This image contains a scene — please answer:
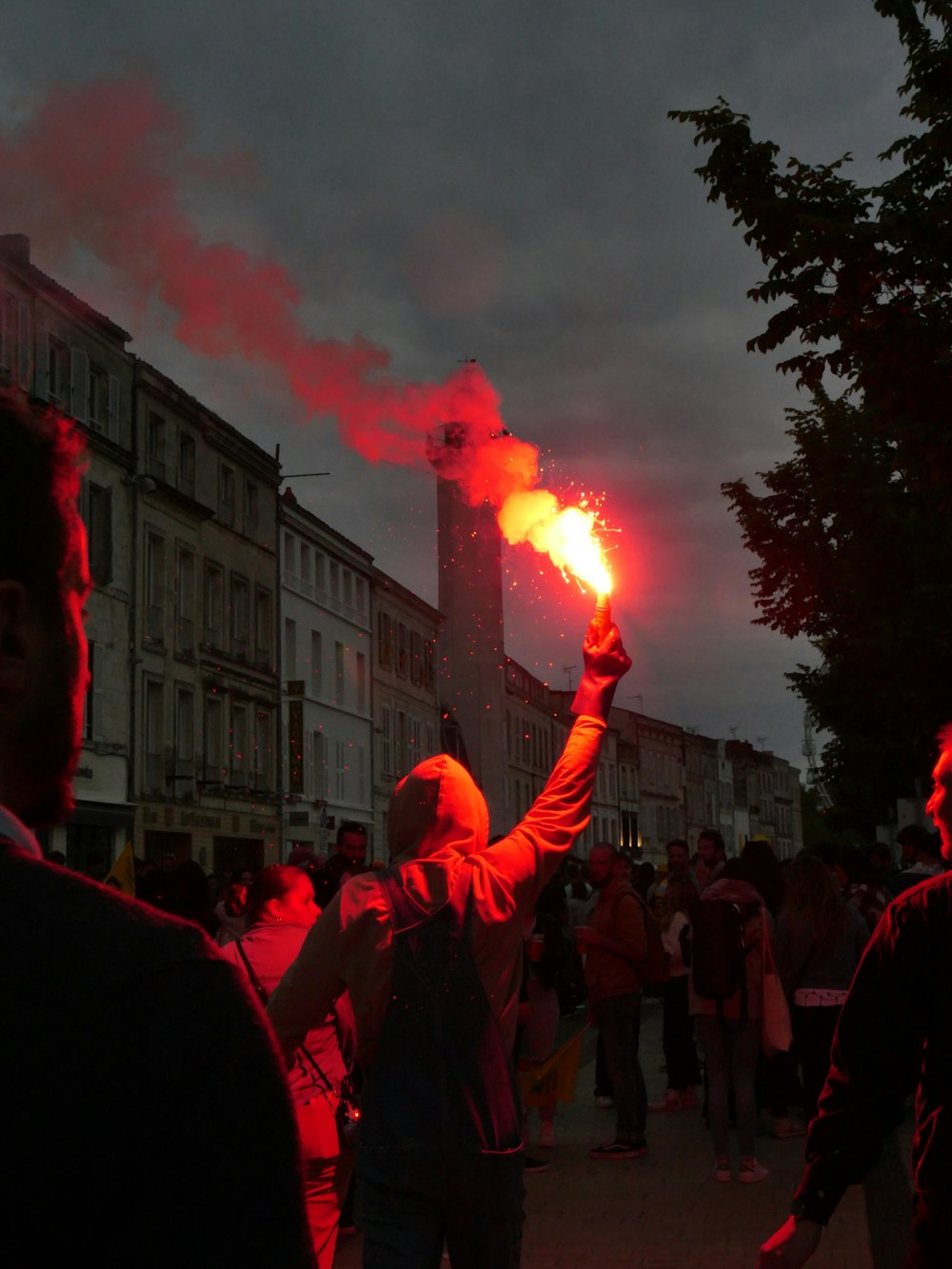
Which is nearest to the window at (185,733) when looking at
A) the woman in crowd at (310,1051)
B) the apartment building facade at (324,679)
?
the apartment building facade at (324,679)

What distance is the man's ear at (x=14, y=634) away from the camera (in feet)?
4.05

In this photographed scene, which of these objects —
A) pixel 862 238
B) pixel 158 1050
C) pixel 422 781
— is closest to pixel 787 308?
pixel 862 238

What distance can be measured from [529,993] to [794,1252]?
24.2 feet

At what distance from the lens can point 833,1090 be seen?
11.1 ft

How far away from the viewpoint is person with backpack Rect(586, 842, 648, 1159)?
10.9 metres

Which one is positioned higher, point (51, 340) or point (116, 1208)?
point (51, 340)

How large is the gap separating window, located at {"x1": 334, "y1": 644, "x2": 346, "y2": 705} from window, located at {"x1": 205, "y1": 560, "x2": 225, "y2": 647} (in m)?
9.79

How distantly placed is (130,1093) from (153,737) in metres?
37.6

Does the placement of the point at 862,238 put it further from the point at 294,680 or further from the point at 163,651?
the point at 294,680

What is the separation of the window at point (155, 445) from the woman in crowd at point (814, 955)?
2929 cm

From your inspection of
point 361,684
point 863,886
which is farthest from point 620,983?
point 361,684

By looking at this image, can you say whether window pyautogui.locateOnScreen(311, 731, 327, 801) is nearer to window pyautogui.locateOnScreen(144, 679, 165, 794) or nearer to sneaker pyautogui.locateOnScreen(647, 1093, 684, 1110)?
window pyautogui.locateOnScreen(144, 679, 165, 794)

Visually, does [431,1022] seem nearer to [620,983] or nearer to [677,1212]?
[677,1212]

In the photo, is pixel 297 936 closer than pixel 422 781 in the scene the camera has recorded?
No
